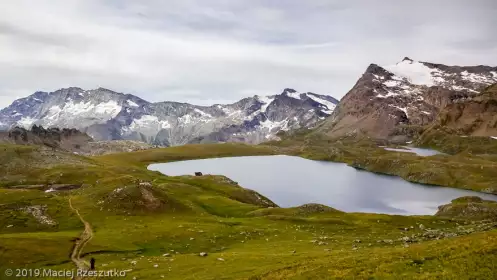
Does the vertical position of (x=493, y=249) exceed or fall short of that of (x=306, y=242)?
it exceeds it

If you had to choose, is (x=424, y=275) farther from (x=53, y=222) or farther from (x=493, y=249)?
(x=53, y=222)

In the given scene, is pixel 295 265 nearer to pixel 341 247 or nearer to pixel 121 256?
pixel 341 247

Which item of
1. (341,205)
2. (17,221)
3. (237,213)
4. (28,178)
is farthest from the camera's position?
(341,205)

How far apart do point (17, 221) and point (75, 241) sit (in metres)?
20.0

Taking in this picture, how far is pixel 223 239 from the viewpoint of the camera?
75.7m

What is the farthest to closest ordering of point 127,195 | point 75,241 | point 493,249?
point 127,195 → point 75,241 → point 493,249

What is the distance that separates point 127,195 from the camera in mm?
101250

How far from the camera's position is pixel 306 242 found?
71.9 meters

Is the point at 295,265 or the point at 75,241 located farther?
the point at 75,241

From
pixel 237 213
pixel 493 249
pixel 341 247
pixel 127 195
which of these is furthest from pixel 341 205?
pixel 493 249

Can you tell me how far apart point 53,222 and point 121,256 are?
28.2 meters

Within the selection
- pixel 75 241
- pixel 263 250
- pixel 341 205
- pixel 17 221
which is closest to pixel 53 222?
pixel 17 221

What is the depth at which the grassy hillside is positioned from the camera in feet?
132

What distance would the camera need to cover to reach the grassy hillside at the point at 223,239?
4031 cm
